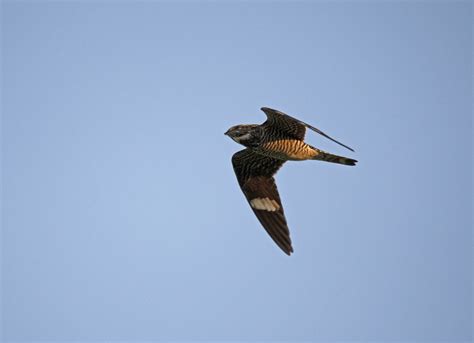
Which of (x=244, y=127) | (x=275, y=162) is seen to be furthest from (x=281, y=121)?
(x=275, y=162)

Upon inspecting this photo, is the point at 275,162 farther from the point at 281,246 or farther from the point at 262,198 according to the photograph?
the point at 281,246

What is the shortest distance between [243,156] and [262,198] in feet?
2.52

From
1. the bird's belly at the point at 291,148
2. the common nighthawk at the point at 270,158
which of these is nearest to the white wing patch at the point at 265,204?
the common nighthawk at the point at 270,158

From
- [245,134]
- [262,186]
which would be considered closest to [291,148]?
[245,134]

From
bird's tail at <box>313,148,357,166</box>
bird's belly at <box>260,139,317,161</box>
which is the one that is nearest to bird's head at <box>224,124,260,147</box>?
bird's belly at <box>260,139,317,161</box>

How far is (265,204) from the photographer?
10562 mm

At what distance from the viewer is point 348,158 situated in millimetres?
9539

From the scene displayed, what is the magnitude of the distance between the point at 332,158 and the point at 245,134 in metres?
1.37

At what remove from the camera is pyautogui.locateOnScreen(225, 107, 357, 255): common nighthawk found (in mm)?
9586

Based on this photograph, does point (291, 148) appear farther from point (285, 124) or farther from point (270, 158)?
point (270, 158)

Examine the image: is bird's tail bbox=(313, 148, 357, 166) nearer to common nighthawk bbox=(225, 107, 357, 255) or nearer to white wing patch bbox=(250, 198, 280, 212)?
common nighthawk bbox=(225, 107, 357, 255)

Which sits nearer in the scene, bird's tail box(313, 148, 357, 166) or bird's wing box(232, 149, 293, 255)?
bird's tail box(313, 148, 357, 166)

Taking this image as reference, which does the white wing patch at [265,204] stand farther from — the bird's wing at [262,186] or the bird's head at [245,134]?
the bird's head at [245,134]

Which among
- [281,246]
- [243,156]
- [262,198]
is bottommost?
[281,246]
